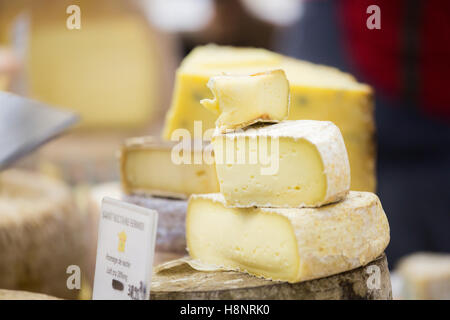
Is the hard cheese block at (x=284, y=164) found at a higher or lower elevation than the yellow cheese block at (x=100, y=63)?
lower

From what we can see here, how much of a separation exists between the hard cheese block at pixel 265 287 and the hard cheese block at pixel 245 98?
0.21 meters

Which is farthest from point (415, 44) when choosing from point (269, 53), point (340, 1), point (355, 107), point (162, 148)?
point (162, 148)

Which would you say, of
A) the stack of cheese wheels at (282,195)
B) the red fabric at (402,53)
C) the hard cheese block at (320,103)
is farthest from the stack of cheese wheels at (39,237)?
the red fabric at (402,53)

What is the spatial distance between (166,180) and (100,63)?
7.30 feet

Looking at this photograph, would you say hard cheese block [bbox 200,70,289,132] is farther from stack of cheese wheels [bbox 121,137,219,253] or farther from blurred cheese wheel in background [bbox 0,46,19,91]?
blurred cheese wheel in background [bbox 0,46,19,91]

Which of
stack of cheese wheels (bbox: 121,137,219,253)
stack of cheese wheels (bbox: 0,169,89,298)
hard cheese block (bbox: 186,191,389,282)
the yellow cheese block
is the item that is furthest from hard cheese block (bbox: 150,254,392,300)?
the yellow cheese block

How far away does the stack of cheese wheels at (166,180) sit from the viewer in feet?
3.43

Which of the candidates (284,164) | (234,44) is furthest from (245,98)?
(234,44)

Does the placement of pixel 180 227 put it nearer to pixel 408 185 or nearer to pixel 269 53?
pixel 269 53

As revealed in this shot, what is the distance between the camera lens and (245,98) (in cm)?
82

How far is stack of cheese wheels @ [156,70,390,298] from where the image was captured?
Result: 0.79 metres

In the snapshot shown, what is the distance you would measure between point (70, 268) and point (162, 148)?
51 centimetres

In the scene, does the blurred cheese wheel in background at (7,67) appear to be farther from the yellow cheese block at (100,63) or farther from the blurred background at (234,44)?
the yellow cheese block at (100,63)

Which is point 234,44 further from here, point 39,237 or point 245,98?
point 245,98
